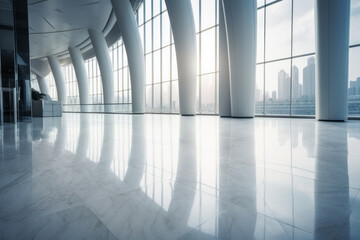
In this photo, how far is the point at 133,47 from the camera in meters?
20.4

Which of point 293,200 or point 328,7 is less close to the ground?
point 328,7

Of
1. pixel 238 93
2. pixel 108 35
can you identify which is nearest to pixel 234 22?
pixel 238 93

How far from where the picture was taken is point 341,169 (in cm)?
257

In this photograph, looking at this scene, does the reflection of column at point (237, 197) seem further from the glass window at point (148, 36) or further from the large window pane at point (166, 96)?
the glass window at point (148, 36)

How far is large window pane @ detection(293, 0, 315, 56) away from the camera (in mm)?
14146

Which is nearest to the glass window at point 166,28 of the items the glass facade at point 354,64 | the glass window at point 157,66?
the glass window at point 157,66

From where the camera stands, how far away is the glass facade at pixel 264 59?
46.6 feet

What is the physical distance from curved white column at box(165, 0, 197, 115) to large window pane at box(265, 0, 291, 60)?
5600mm

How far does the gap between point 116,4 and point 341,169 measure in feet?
68.9

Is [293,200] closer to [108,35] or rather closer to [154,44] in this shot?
[154,44]

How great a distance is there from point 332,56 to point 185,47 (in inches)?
Answer: 399

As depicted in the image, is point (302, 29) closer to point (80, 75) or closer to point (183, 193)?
point (183, 193)

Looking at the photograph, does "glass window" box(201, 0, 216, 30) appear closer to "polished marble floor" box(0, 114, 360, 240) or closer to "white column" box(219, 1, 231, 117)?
"white column" box(219, 1, 231, 117)

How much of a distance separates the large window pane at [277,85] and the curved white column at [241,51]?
3.43m
